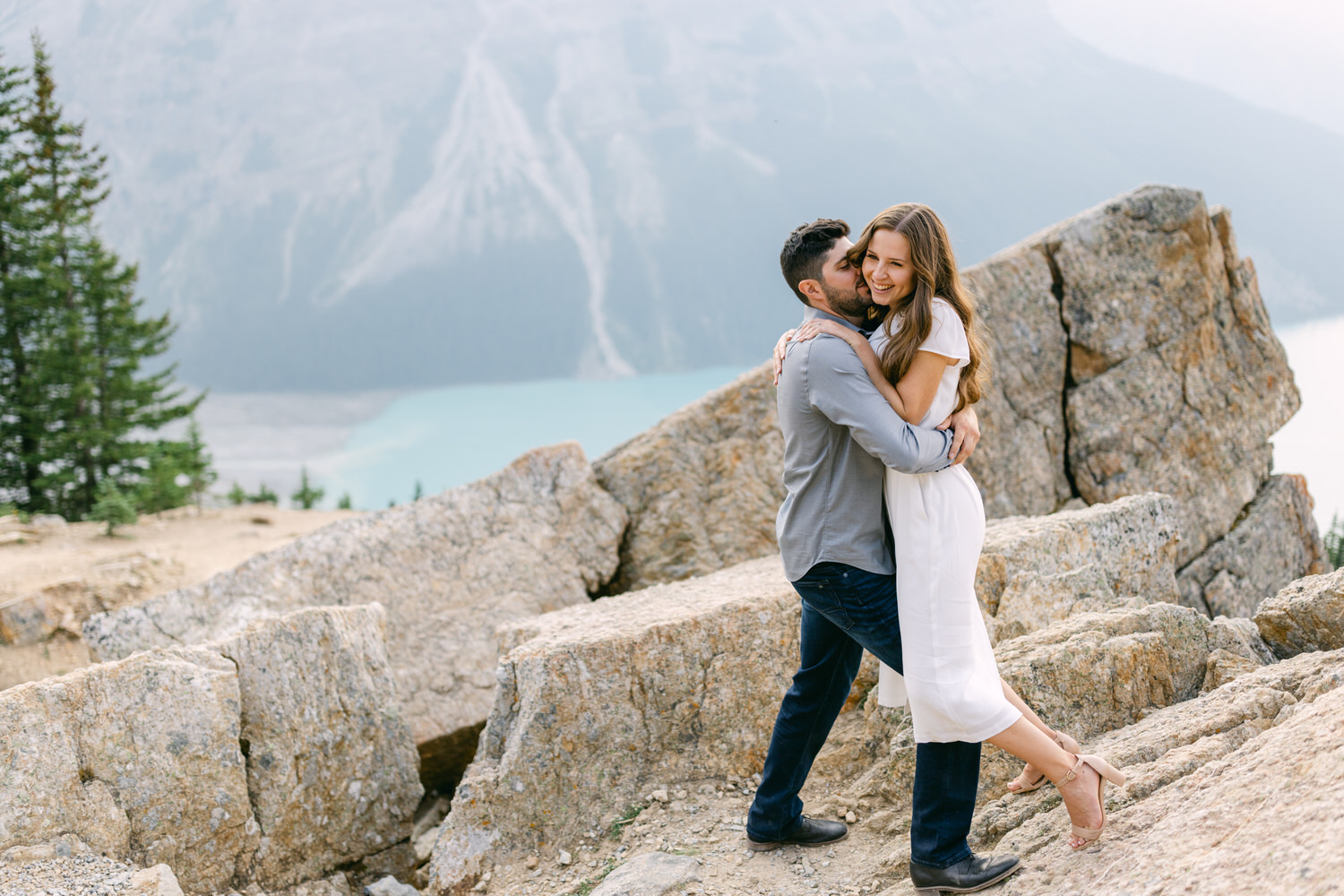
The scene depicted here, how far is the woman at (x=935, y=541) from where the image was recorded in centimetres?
297

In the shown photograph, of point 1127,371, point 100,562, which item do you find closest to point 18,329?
point 100,562

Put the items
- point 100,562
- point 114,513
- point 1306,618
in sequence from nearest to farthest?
point 1306,618 → point 100,562 → point 114,513

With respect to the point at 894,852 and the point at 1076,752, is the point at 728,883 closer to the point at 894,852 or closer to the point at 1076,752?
the point at 894,852

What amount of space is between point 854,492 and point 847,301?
0.69 meters

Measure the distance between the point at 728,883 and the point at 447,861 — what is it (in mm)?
1506

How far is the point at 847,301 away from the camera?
3252 mm

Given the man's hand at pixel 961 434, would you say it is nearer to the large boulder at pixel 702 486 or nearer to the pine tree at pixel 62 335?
the large boulder at pixel 702 486

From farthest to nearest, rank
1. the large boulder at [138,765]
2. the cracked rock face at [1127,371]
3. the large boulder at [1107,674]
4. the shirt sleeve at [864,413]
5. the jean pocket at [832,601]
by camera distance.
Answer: the cracked rock face at [1127,371]
the large boulder at [138,765]
the large boulder at [1107,674]
the jean pocket at [832,601]
the shirt sleeve at [864,413]

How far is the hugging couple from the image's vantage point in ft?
9.76

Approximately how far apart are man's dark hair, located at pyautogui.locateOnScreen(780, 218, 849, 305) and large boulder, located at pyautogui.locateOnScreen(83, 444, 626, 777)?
4.10m

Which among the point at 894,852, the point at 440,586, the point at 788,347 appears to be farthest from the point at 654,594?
the point at 788,347

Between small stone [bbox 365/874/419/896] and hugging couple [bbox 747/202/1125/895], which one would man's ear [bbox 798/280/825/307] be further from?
small stone [bbox 365/874/419/896]

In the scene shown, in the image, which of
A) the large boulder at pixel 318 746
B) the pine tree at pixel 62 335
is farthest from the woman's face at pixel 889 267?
the pine tree at pixel 62 335

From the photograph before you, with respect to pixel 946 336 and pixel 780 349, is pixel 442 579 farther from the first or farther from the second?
pixel 946 336
